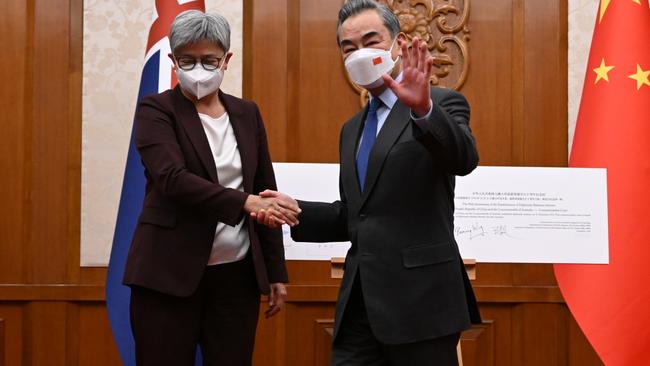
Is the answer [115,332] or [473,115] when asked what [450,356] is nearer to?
[115,332]

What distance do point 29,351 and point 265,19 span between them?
180 centimetres

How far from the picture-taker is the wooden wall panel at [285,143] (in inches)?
146

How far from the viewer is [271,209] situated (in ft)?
7.30

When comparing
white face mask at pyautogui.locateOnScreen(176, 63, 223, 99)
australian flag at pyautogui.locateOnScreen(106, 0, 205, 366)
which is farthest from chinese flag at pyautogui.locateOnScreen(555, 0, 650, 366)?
white face mask at pyautogui.locateOnScreen(176, 63, 223, 99)

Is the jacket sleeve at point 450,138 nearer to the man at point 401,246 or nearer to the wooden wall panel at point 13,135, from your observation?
the man at point 401,246

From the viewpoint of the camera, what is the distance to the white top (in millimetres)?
2275

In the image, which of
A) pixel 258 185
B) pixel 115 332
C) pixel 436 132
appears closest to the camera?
pixel 436 132

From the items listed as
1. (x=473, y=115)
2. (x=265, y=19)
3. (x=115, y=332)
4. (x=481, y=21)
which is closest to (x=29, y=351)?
(x=115, y=332)

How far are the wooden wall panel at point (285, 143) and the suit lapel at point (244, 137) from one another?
4.38ft

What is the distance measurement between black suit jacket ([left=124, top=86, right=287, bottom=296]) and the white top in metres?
0.02

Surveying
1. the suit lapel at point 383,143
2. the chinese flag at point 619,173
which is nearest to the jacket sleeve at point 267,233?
the suit lapel at point 383,143

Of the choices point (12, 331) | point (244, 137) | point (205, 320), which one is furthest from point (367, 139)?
point (12, 331)

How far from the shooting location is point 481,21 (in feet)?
12.6

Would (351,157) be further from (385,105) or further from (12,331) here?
(12,331)
